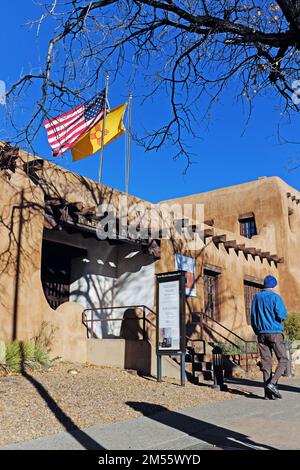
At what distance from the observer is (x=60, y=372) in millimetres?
10359

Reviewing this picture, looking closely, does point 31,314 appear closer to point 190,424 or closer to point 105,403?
point 105,403

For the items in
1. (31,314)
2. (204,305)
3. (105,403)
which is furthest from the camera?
(204,305)

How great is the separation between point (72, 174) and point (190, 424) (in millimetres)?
9042

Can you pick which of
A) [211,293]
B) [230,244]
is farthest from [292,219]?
[211,293]

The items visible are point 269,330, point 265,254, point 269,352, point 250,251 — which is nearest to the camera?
point 269,330

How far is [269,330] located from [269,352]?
428 mm

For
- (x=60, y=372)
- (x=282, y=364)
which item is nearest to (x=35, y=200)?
(x=60, y=372)

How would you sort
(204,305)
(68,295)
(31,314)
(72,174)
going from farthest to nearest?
(204,305) → (68,295) → (72,174) → (31,314)

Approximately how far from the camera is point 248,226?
2473 cm

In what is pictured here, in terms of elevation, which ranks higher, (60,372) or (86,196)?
(86,196)

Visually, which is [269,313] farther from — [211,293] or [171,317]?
[211,293]

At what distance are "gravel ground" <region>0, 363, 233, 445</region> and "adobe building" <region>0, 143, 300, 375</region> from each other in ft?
4.44

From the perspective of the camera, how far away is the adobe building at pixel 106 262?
11.3 metres

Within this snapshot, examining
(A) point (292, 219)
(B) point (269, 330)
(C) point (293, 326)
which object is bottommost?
(B) point (269, 330)
